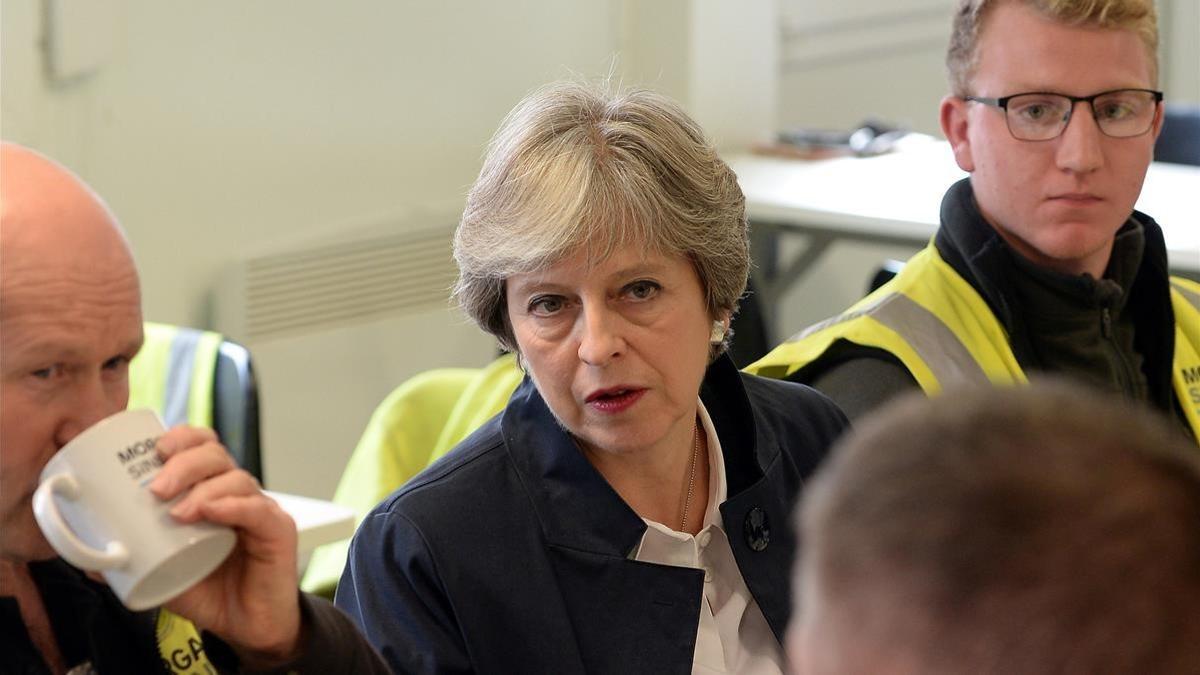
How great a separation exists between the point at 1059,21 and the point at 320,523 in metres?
1.26

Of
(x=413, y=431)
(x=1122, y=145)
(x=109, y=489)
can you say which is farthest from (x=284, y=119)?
(x=109, y=489)

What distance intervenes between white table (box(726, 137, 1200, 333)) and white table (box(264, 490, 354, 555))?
59.6 inches

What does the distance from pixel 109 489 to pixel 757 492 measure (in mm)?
826

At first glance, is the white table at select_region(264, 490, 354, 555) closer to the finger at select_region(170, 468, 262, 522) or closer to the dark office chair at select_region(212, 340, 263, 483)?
the dark office chair at select_region(212, 340, 263, 483)

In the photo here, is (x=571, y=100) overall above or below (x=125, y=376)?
above

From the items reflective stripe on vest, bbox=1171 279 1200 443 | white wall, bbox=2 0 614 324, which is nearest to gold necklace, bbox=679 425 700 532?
reflective stripe on vest, bbox=1171 279 1200 443

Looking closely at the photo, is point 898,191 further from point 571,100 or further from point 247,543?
point 247,543

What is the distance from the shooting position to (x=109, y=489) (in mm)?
1257

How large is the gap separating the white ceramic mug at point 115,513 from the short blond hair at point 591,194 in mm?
573

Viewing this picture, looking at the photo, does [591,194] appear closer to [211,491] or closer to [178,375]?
[211,491]

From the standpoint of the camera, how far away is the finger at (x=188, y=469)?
1.28 metres

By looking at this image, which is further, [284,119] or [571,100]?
[284,119]

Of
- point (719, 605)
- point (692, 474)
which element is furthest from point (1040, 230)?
point (719, 605)

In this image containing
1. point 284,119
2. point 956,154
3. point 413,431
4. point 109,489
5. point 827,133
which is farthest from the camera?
point 827,133
